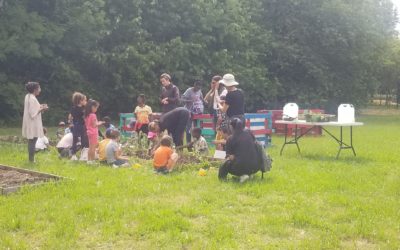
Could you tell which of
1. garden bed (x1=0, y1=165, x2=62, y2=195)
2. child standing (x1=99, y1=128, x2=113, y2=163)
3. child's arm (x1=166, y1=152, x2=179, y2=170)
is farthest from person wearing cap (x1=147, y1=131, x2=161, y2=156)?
garden bed (x1=0, y1=165, x2=62, y2=195)

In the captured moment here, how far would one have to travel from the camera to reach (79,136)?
11.7m

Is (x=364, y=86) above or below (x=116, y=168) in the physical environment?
above

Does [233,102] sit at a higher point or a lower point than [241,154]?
higher

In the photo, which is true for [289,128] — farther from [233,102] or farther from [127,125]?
[233,102]

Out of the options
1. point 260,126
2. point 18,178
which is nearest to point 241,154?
point 18,178

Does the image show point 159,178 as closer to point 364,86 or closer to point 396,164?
point 396,164

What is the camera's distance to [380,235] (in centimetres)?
614

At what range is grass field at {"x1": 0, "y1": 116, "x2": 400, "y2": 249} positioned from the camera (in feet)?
19.5

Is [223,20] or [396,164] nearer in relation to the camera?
[396,164]

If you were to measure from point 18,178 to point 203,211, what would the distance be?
3701 mm

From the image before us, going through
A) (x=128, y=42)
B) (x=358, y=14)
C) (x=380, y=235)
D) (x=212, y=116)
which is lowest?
(x=380, y=235)

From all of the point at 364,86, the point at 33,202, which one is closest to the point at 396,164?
the point at 33,202

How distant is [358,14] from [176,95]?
23.8 meters

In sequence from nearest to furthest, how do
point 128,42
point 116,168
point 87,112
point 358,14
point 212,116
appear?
point 116,168
point 87,112
point 212,116
point 128,42
point 358,14
